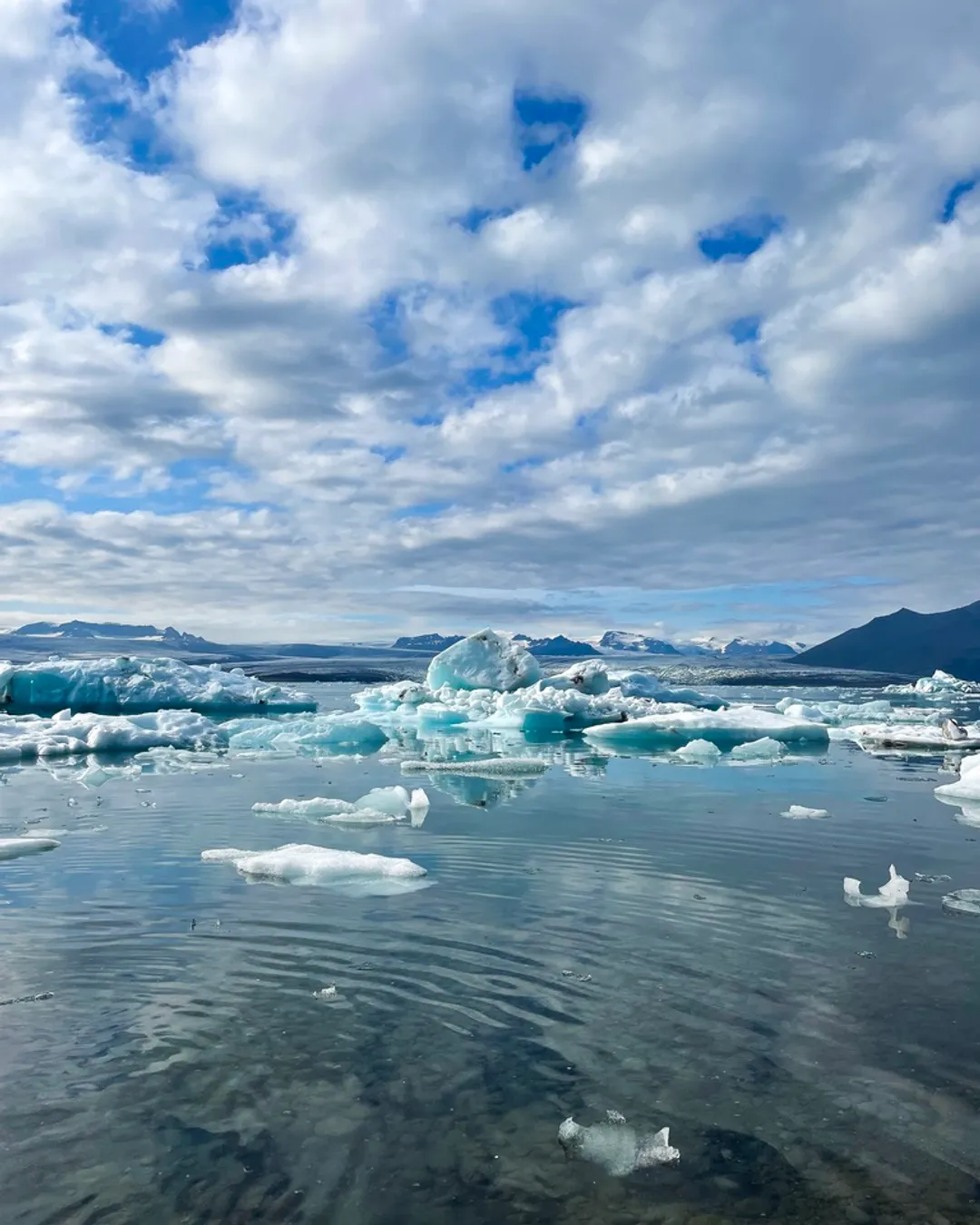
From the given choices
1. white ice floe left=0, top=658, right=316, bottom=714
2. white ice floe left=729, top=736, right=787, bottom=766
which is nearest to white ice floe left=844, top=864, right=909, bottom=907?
white ice floe left=729, top=736, right=787, bottom=766

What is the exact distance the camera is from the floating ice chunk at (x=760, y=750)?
22438 mm

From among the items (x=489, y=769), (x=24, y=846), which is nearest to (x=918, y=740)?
(x=489, y=769)

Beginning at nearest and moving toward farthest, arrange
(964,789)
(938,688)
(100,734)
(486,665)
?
(964,789), (100,734), (486,665), (938,688)

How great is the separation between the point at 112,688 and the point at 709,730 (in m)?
24.6

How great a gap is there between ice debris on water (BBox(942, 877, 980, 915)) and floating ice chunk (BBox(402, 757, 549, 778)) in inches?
432

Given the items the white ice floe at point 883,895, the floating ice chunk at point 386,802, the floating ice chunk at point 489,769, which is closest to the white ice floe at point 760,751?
the floating ice chunk at point 489,769

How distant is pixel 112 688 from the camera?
3534 cm

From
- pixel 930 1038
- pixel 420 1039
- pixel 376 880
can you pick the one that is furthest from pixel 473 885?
pixel 930 1038

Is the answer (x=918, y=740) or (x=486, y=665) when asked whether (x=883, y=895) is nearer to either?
(x=918, y=740)

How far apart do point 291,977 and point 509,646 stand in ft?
111

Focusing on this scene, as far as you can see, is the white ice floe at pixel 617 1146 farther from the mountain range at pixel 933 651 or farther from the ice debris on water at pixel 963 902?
the mountain range at pixel 933 651

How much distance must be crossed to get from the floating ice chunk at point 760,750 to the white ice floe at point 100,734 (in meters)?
15.1

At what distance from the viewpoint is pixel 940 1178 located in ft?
12.1

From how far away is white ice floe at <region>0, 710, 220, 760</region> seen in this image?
21797mm
